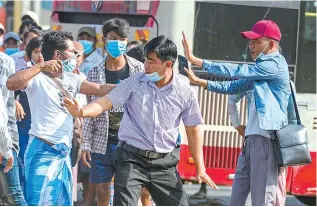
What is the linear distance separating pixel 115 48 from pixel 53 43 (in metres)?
1.13

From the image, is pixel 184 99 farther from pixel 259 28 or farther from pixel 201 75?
pixel 201 75

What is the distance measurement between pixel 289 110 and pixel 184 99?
1.24m

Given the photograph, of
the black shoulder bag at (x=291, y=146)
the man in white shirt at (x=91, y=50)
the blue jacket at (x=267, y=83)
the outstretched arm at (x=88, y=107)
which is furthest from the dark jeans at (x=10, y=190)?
the man in white shirt at (x=91, y=50)

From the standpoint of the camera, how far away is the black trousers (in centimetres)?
707

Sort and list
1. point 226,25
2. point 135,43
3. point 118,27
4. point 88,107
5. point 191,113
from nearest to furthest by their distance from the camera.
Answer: point 88,107
point 191,113
point 118,27
point 135,43
point 226,25

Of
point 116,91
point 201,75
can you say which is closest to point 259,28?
point 116,91

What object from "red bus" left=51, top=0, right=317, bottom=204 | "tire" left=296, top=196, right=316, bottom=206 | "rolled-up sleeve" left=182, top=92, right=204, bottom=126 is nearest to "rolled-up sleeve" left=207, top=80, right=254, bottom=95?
"rolled-up sleeve" left=182, top=92, right=204, bottom=126

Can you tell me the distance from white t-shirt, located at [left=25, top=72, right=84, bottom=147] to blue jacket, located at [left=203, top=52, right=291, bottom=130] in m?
1.19

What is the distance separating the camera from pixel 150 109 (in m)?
7.15

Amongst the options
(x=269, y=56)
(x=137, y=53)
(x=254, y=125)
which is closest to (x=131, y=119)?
(x=254, y=125)

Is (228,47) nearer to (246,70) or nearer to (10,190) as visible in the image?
(246,70)

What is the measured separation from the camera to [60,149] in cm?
762

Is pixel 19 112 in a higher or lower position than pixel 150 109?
lower

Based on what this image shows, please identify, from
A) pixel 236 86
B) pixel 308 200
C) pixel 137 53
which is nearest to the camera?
pixel 236 86
